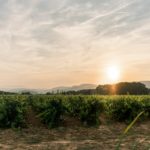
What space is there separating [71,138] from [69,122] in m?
2.82

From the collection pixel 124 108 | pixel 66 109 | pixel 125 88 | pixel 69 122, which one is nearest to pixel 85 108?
pixel 66 109

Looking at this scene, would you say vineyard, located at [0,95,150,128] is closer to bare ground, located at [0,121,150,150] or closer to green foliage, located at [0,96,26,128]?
green foliage, located at [0,96,26,128]

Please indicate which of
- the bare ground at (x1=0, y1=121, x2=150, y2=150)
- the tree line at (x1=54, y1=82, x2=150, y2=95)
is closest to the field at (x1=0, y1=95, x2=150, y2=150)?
the bare ground at (x1=0, y1=121, x2=150, y2=150)

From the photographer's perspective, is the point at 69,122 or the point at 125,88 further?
the point at 125,88

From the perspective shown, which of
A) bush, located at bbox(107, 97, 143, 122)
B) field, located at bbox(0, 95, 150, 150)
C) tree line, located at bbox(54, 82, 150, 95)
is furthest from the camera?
tree line, located at bbox(54, 82, 150, 95)

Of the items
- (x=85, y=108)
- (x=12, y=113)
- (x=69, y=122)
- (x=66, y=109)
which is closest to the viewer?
(x=12, y=113)

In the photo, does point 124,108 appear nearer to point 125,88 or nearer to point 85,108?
point 85,108

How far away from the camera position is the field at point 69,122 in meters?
11.6

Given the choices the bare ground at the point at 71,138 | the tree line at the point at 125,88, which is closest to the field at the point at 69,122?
the bare ground at the point at 71,138

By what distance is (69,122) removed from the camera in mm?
15469

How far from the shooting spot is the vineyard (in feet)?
47.6

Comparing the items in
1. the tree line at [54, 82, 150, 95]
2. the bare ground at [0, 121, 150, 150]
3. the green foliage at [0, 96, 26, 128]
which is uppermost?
the tree line at [54, 82, 150, 95]

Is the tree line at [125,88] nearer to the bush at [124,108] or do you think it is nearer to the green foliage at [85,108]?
the bush at [124,108]

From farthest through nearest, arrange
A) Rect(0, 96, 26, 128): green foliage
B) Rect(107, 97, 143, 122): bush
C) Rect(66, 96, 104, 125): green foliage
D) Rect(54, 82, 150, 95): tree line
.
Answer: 1. Rect(54, 82, 150, 95): tree line
2. Rect(107, 97, 143, 122): bush
3. Rect(66, 96, 104, 125): green foliage
4. Rect(0, 96, 26, 128): green foliage
